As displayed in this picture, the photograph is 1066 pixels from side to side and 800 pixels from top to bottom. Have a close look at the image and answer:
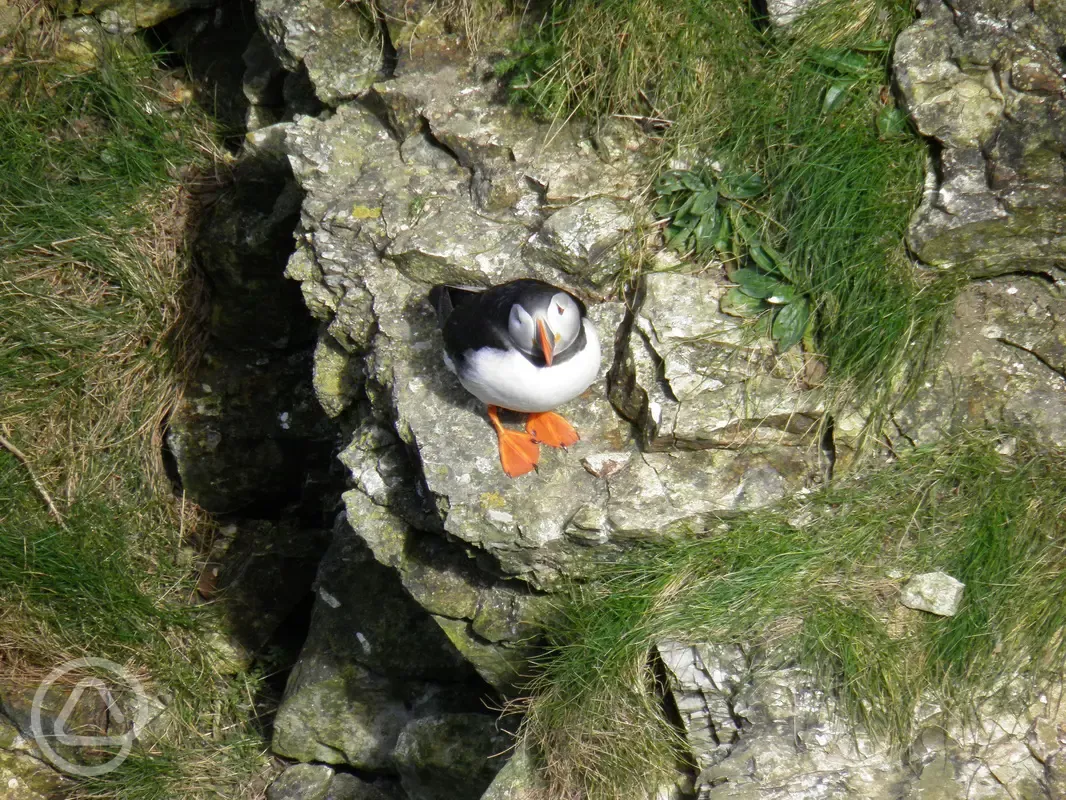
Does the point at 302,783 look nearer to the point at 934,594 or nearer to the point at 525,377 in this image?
the point at 525,377

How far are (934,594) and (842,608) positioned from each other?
336 millimetres

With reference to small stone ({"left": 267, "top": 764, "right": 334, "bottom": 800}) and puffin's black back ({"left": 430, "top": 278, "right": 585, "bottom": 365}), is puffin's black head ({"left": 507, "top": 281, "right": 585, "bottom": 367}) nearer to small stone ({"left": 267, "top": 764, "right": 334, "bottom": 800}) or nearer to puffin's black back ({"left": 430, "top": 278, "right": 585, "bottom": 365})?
puffin's black back ({"left": 430, "top": 278, "right": 585, "bottom": 365})

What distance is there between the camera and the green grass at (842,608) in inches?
121

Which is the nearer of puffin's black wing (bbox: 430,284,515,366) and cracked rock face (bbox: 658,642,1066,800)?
cracked rock face (bbox: 658,642,1066,800)

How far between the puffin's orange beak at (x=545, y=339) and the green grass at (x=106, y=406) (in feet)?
9.13

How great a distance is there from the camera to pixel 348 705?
4.45 metres

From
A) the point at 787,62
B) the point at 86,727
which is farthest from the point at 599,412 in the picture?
the point at 86,727

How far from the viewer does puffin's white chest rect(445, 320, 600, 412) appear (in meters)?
3.22

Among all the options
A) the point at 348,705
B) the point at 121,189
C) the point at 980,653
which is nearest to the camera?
the point at 980,653

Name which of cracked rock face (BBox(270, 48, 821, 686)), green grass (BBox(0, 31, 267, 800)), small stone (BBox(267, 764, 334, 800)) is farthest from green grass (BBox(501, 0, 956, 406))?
small stone (BBox(267, 764, 334, 800))

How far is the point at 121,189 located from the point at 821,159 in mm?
3722

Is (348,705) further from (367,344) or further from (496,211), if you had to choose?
(496,211)

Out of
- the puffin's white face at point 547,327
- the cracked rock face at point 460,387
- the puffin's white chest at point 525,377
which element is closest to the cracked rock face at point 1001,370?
the cracked rock face at point 460,387

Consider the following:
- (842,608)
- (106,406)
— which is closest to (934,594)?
(842,608)
